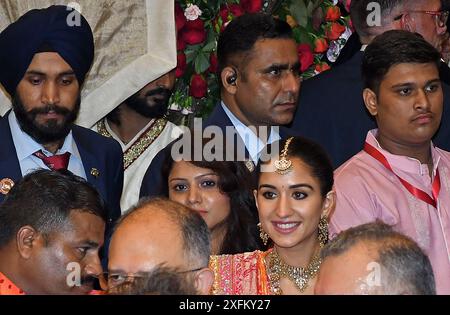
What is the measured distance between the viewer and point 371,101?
170 inches

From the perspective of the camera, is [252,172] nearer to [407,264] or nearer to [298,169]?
[298,169]

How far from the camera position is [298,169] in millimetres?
3887

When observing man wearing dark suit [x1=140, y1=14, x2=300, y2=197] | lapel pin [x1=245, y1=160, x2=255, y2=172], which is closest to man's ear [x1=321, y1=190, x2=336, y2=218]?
lapel pin [x1=245, y1=160, x2=255, y2=172]

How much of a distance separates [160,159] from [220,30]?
0.91m

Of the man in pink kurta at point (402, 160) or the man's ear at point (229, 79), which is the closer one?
the man in pink kurta at point (402, 160)

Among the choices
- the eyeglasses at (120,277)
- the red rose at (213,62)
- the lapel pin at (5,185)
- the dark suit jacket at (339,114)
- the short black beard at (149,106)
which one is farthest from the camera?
the short black beard at (149,106)

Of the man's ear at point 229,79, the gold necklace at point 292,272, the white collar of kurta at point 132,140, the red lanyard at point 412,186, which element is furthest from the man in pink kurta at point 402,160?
the white collar of kurta at point 132,140

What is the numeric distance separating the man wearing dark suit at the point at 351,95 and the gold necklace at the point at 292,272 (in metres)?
0.88

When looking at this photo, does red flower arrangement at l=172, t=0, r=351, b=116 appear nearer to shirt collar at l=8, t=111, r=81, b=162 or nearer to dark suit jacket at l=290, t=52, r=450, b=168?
dark suit jacket at l=290, t=52, r=450, b=168

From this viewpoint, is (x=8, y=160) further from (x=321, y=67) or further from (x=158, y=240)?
(x=321, y=67)

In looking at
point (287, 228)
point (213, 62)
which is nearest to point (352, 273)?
point (287, 228)

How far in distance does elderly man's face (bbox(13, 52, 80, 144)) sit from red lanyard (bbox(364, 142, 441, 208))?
1112 millimetres

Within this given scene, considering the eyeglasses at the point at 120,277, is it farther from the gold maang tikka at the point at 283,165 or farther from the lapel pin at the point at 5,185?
the lapel pin at the point at 5,185

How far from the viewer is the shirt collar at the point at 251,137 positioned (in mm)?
4668
